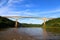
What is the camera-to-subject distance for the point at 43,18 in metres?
147

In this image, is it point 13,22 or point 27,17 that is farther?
point 13,22

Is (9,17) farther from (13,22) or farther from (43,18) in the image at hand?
(43,18)

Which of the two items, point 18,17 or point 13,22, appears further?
point 13,22

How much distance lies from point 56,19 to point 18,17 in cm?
2978

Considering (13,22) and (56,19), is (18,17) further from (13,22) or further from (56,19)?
(56,19)

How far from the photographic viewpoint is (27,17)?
494ft

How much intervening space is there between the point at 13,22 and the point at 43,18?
26806mm

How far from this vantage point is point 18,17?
145 m

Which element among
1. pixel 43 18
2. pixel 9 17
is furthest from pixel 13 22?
pixel 43 18

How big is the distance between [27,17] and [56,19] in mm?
22356

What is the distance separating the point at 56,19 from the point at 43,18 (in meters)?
11.7

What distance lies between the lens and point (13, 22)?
160250mm

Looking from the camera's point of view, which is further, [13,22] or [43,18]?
[13,22]

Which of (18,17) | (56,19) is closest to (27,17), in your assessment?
(18,17)
